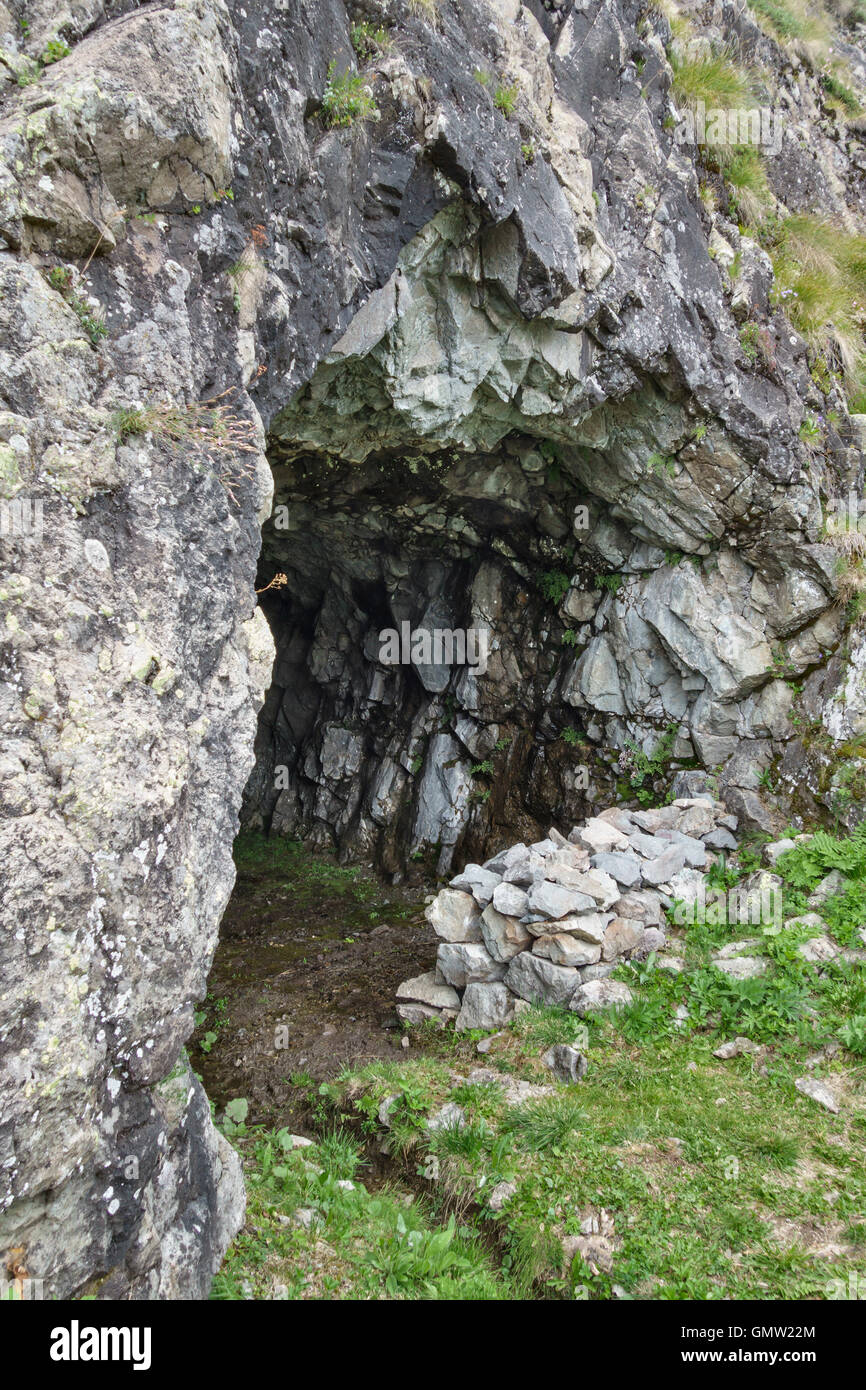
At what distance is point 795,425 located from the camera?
9.05 metres

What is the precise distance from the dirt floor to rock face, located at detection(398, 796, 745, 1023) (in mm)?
763

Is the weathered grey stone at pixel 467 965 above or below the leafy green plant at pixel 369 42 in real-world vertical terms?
below

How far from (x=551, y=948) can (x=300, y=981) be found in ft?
11.3

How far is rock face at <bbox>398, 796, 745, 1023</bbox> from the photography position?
22.1 ft

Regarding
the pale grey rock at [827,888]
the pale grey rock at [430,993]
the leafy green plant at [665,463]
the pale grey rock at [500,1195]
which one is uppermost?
the leafy green plant at [665,463]

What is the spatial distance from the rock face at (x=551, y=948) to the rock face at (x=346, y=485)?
0.08m

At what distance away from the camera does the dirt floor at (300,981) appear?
6.80 meters

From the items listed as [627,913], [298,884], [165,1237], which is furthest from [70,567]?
[298,884]

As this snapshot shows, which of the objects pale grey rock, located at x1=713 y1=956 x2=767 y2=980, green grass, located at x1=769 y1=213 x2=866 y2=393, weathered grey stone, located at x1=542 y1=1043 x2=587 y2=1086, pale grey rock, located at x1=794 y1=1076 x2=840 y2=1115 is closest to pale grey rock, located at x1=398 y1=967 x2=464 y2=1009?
weathered grey stone, located at x1=542 y1=1043 x2=587 y2=1086

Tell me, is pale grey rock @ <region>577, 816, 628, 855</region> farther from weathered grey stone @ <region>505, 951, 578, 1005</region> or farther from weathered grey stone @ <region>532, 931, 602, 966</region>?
weathered grey stone @ <region>505, 951, 578, 1005</region>

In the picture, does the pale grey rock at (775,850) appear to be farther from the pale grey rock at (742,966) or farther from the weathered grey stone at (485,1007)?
the weathered grey stone at (485,1007)

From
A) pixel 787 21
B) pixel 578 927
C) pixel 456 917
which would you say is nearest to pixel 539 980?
pixel 578 927

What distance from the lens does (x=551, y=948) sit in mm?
6867

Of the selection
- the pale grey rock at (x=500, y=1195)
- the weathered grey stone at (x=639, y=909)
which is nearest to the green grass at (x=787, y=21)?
the weathered grey stone at (x=639, y=909)
